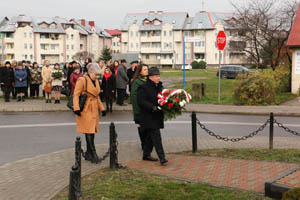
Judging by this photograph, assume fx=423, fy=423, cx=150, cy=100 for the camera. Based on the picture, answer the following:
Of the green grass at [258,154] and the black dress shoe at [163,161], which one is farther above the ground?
the black dress shoe at [163,161]

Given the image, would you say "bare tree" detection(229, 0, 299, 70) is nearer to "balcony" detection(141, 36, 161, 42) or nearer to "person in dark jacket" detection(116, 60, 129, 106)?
"person in dark jacket" detection(116, 60, 129, 106)

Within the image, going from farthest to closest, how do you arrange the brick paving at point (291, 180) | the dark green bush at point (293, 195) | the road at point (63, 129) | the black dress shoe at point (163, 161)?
the road at point (63, 129) → the black dress shoe at point (163, 161) → the brick paving at point (291, 180) → the dark green bush at point (293, 195)

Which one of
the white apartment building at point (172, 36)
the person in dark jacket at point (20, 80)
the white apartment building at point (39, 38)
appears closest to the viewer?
the person in dark jacket at point (20, 80)

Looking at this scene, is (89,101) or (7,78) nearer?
(89,101)

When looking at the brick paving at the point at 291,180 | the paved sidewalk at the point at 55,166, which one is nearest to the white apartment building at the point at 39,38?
the paved sidewalk at the point at 55,166

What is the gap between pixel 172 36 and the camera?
97500 millimetres

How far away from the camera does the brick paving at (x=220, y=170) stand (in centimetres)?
661

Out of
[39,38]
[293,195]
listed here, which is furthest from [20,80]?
[39,38]

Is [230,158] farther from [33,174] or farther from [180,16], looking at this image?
[180,16]

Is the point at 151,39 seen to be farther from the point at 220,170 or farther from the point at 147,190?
the point at 147,190

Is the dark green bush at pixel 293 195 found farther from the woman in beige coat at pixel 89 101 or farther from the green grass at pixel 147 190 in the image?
the woman in beige coat at pixel 89 101

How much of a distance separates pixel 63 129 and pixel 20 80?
A: 24.3 ft

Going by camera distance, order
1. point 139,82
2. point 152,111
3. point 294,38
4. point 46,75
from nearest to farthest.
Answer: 1. point 152,111
2. point 139,82
3. point 46,75
4. point 294,38

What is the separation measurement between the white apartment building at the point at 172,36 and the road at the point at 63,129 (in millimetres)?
77884
